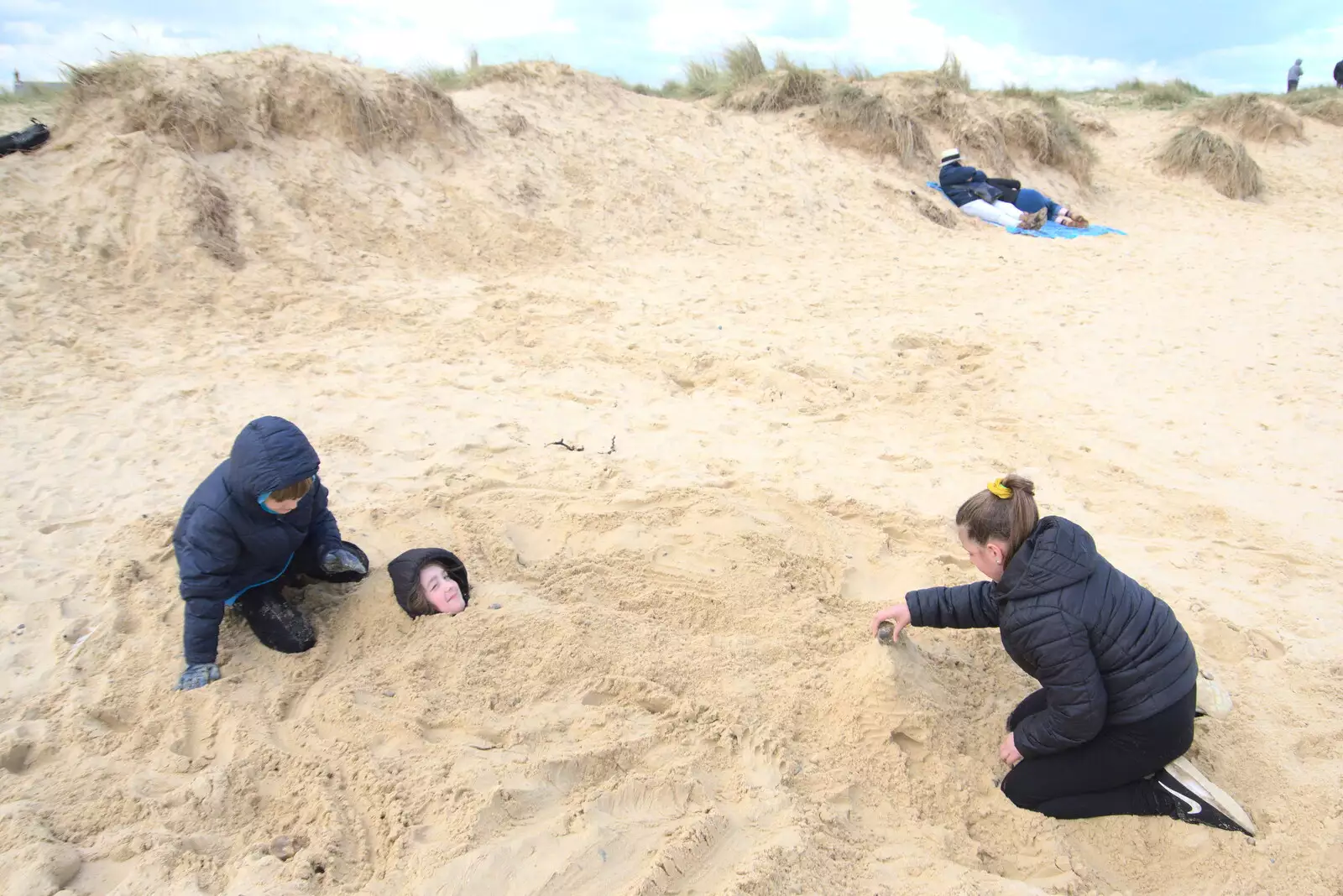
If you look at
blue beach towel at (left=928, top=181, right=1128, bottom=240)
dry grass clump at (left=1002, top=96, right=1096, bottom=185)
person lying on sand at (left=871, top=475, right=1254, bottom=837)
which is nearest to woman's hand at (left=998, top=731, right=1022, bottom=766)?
person lying on sand at (left=871, top=475, right=1254, bottom=837)

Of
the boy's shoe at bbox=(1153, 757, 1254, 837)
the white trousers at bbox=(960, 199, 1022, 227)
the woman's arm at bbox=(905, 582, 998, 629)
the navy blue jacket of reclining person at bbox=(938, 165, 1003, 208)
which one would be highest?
the navy blue jacket of reclining person at bbox=(938, 165, 1003, 208)

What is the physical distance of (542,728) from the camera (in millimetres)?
2480

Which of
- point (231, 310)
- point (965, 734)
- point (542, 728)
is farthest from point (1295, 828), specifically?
point (231, 310)

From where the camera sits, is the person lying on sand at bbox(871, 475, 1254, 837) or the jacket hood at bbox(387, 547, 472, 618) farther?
the jacket hood at bbox(387, 547, 472, 618)

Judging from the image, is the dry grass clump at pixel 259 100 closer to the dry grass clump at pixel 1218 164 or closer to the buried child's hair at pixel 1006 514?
the buried child's hair at pixel 1006 514

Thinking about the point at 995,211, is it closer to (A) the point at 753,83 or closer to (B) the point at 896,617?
(A) the point at 753,83

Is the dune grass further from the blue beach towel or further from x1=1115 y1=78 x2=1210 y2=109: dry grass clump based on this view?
x1=1115 y1=78 x2=1210 y2=109: dry grass clump

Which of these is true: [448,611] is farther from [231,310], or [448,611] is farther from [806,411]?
[231,310]

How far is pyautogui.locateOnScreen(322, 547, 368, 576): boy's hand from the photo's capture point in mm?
3105

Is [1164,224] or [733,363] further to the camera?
[1164,224]

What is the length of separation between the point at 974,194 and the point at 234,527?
10.8 m

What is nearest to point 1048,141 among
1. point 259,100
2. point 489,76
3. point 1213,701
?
point 489,76

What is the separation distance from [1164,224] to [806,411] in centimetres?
916

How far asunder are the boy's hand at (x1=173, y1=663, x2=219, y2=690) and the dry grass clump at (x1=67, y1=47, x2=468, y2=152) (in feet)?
20.4
